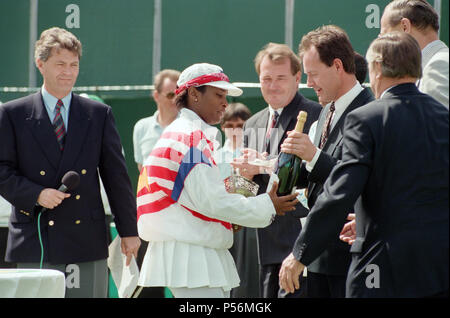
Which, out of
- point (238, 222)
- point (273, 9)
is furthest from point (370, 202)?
point (273, 9)

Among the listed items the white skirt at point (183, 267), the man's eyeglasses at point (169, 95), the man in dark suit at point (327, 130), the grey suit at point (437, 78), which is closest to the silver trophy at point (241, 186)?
the man in dark suit at point (327, 130)

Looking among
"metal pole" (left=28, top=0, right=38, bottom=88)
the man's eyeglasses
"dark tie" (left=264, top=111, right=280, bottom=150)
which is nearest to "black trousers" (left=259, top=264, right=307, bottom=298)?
"dark tie" (left=264, top=111, right=280, bottom=150)

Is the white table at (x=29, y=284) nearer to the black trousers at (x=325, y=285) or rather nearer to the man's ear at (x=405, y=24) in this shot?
the black trousers at (x=325, y=285)

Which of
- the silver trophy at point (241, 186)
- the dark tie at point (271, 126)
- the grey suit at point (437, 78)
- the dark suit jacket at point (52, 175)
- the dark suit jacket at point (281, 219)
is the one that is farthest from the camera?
the dark tie at point (271, 126)

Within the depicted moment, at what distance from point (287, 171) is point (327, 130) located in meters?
0.34

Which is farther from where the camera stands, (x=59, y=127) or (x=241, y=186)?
(x=59, y=127)

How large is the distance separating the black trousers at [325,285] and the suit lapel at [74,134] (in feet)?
5.55

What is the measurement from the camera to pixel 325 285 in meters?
4.14

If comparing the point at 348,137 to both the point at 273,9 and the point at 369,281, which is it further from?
the point at 273,9

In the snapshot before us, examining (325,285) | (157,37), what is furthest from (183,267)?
(157,37)

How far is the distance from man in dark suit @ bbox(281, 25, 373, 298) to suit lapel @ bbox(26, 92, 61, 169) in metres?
1.54

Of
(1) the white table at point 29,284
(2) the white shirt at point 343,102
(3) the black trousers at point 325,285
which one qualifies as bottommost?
(3) the black trousers at point 325,285

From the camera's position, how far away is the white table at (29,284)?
3.56 m

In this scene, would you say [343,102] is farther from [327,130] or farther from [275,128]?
[275,128]
